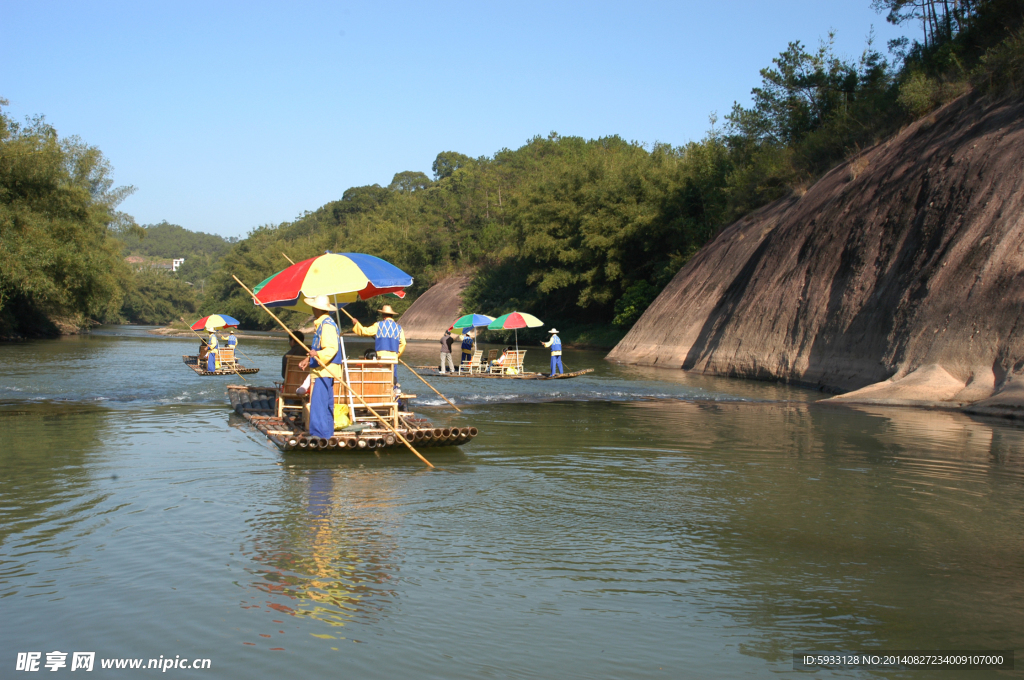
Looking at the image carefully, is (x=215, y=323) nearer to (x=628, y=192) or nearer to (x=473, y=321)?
(x=473, y=321)

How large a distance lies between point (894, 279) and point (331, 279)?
17348 millimetres

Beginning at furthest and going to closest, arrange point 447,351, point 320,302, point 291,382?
point 447,351, point 291,382, point 320,302

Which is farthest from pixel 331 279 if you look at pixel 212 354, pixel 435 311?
pixel 435 311

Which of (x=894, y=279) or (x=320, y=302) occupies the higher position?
(x=894, y=279)

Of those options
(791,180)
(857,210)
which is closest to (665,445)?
(857,210)

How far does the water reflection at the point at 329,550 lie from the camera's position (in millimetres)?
5484

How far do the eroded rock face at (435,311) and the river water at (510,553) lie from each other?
5598 cm

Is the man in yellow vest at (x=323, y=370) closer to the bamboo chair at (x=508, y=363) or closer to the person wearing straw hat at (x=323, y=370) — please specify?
the person wearing straw hat at (x=323, y=370)

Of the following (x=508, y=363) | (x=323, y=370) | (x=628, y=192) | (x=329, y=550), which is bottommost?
(x=329, y=550)

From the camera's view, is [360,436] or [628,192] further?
[628,192]

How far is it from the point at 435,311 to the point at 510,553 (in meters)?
65.9

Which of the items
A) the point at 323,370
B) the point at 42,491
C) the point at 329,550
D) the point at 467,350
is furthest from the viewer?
the point at 467,350

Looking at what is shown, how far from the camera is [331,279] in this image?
37.2 ft

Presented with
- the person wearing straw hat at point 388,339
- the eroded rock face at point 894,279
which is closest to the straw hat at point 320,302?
the person wearing straw hat at point 388,339
